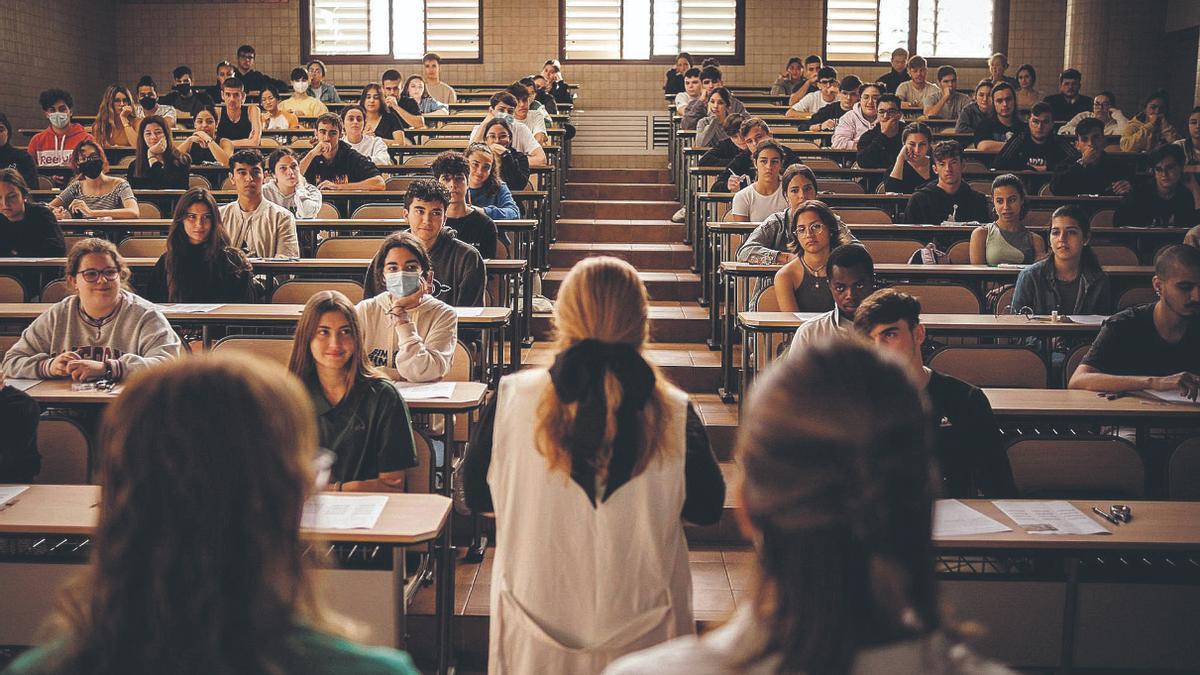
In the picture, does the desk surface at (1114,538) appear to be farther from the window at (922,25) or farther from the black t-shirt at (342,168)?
the window at (922,25)

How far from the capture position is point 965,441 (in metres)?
3.10

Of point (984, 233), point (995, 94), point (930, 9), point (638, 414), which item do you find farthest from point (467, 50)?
point (638, 414)

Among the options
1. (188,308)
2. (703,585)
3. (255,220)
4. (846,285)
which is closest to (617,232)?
(255,220)

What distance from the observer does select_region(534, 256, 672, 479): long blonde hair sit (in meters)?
1.96

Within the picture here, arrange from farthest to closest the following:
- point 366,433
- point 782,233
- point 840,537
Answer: point 782,233, point 366,433, point 840,537

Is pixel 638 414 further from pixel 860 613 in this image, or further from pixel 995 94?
pixel 995 94

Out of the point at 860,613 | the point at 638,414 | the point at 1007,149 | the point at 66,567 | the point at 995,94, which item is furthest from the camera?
the point at 995,94

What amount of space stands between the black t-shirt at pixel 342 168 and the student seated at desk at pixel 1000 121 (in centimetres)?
537

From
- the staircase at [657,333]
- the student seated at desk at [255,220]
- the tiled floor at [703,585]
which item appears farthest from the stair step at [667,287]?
the tiled floor at [703,585]

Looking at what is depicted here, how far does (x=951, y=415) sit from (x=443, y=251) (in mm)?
2860

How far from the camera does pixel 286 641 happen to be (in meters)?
0.96

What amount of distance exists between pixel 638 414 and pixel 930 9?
43.5 feet

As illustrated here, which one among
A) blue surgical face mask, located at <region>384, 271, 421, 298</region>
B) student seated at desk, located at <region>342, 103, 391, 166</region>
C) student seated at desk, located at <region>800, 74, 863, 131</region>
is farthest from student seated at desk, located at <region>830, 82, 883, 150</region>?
blue surgical face mask, located at <region>384, 271, 421, 298</region>

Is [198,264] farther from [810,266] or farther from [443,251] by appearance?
[810,266]
